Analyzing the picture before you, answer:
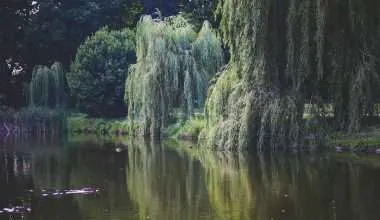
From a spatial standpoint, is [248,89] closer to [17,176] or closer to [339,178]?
[339,178]

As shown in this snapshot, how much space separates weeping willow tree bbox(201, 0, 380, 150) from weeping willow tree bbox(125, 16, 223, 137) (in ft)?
22.7

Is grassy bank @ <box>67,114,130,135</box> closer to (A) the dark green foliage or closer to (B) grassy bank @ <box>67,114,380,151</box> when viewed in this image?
(B) grassy bank @ <box>67,114,380,151</box>

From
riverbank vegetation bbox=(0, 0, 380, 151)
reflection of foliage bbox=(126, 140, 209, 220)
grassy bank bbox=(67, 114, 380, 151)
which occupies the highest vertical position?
riverbank vegetation bbox=(0, 0, 380, 151)

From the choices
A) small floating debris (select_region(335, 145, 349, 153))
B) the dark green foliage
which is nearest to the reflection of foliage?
small floating debris (select_region(335, 145, 349, 153))

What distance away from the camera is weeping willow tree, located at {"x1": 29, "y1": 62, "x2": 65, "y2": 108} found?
38375mm

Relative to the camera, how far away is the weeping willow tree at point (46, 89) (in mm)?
38375

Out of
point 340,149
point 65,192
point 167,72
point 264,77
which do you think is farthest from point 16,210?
point 167,72

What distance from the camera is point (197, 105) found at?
30.2m

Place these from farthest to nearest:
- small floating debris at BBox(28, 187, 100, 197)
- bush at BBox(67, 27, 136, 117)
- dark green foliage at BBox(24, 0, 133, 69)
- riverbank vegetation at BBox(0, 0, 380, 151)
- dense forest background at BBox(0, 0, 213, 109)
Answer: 1. dark green foliage at BBox(24, 0, 133, 69)
2. dense forest background at BBox(0, 0, 213, 109)
3. bush at BBox(67, 27, 136, 117)
4. riverbank vegetation at BBox(0, 0, 380, 151)
5. small floating debris at BBox(28, 187, 100, 197)

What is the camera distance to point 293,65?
20891mm

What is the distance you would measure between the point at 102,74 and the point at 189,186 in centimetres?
2281

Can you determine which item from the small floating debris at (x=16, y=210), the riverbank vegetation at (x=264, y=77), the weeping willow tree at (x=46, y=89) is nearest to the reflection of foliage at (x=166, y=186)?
the small floating debris at (x=16, y=210)

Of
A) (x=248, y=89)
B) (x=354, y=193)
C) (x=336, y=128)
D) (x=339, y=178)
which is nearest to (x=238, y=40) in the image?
(x=248, y=89)

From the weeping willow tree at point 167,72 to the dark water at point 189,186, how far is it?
5783 millimetres
